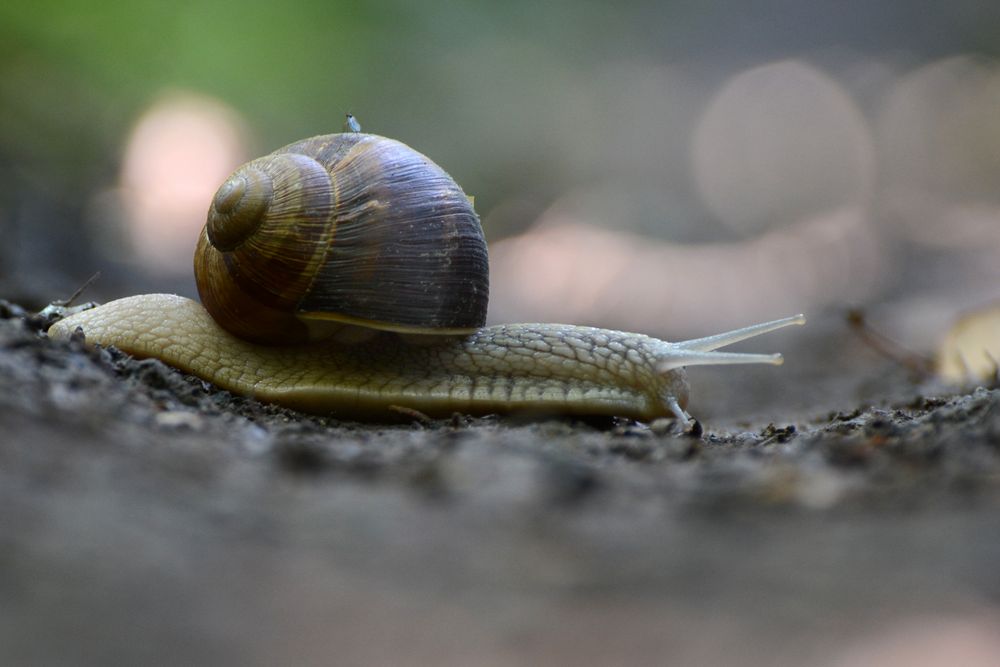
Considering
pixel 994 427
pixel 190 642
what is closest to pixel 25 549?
pixel 190 642

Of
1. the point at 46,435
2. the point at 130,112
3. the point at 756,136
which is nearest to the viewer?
the point at 46,435

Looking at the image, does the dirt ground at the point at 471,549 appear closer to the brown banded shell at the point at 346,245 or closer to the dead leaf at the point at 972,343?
the brown banded shell at the point at 346,245

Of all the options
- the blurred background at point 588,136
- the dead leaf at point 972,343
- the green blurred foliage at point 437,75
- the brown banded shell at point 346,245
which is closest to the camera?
the brown banded shell at point 346,245

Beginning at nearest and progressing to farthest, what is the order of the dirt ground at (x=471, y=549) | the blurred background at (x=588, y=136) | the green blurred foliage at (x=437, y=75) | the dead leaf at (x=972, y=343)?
the dirt ground at (x=471, y=549) → the dead leaf at (x=972, y=343) → the blurred background at (x=588, y=136) → the green blurred foliage at (x=437, y=75)

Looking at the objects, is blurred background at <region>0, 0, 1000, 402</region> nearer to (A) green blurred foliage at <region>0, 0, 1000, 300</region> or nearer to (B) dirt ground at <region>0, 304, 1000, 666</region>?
(A) green blurred foliage at <region>0, 0, 1000, 300</region>

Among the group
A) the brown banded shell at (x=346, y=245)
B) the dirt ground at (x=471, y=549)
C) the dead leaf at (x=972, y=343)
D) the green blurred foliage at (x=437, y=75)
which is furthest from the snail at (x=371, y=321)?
the green blurred foliage at (x=437, y=75)

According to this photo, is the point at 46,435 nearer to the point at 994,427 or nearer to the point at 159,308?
the point at 159,308

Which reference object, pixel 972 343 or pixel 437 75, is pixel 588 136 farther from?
pixel 972 343
